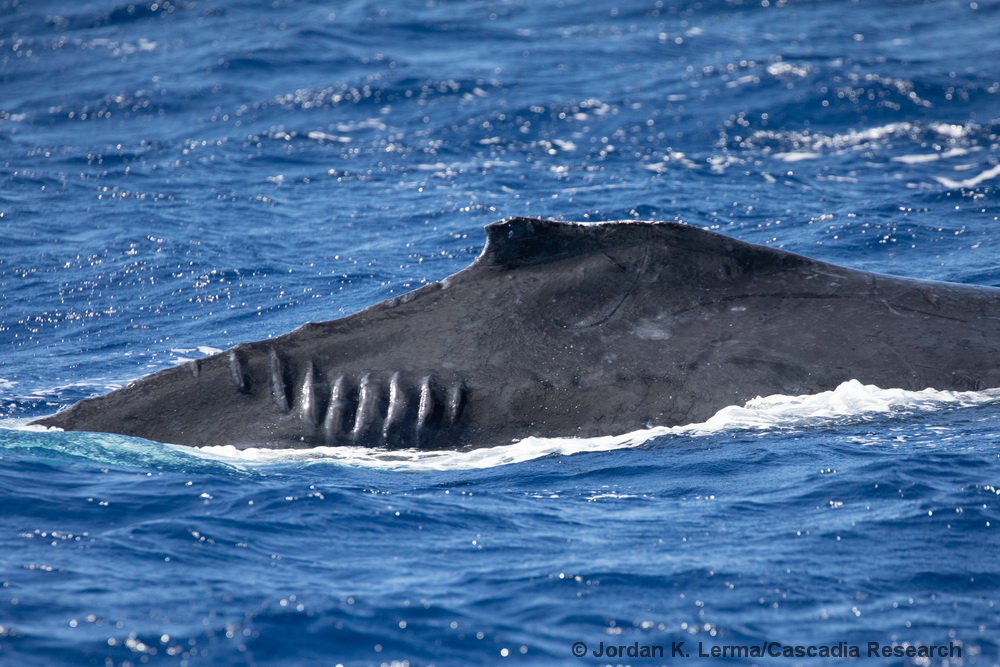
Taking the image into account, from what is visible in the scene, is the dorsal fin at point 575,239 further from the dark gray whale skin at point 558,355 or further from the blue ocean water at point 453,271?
the blue ocean water at point 453,271

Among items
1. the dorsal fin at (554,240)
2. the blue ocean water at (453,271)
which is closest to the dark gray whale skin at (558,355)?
the dorsal fin at (554,240)

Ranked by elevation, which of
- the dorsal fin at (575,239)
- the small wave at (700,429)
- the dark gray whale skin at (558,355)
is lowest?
the small wave at (700,429)

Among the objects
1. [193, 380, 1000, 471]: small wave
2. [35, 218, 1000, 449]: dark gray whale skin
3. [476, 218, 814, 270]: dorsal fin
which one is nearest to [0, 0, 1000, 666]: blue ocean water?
[193, 380, 1000, 471]: small wave

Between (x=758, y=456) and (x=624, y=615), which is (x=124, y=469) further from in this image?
(x=758, y=456)

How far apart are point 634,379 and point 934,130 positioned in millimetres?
12601

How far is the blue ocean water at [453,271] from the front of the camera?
18.9 ft

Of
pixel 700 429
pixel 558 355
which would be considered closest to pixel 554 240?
pixel 558 355

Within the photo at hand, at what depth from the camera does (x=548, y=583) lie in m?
6.07

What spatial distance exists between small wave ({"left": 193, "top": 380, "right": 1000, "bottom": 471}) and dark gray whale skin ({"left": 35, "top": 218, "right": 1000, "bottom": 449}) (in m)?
0.06

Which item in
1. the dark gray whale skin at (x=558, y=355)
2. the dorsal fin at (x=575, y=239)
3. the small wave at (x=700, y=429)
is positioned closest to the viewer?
the small wave at (x=700, y=429)

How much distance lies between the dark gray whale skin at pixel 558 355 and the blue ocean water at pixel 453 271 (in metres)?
0.21

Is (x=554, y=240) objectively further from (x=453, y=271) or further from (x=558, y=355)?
(x=453, y=271)

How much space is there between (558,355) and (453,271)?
20.5ft

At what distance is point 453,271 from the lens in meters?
14.0
